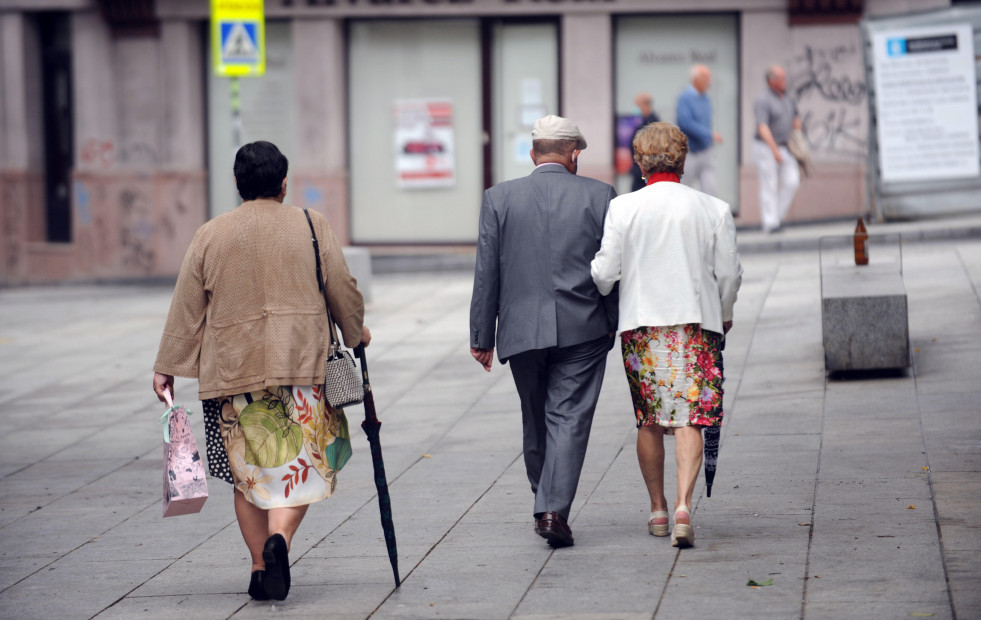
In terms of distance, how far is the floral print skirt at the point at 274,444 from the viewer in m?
5.11

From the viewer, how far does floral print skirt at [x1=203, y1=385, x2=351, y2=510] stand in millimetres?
5105

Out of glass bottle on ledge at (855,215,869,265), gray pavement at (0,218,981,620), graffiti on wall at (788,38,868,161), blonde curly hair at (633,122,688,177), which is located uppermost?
graffiti on wall at (788,38,868,161)

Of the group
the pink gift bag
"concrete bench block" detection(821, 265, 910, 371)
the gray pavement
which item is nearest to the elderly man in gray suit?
the gray pavement

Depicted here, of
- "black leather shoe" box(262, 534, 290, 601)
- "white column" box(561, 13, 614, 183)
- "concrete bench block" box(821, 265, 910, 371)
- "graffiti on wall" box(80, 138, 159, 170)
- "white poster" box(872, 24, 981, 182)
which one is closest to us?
"black leather shoe" box(262, 534, 290, 601)

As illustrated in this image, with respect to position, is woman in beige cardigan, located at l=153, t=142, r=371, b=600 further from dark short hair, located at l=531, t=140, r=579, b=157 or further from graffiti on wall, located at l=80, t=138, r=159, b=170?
graffiti on wall, located at l=80, t=138, r=159, b=170

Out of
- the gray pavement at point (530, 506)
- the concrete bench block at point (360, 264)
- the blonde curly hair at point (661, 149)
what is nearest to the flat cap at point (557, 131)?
the blonde curly hair at point (661, 149)

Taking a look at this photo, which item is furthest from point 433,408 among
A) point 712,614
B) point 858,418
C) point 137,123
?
point 137,123

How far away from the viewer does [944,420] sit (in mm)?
7512

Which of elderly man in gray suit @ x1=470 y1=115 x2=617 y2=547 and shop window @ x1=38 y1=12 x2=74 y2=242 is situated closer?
elderly man in gray suit @ x1=470 y1=115 x2=617 y2=547

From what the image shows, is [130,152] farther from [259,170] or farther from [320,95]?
[259,170]

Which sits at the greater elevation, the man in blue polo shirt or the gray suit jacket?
the man in blue polo shirt

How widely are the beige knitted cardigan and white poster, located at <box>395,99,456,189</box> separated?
13.9 meters

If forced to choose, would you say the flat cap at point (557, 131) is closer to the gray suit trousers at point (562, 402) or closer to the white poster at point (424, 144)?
the gray suit trousers at point (562, 402)

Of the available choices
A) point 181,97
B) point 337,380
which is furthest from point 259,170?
point 181,97
